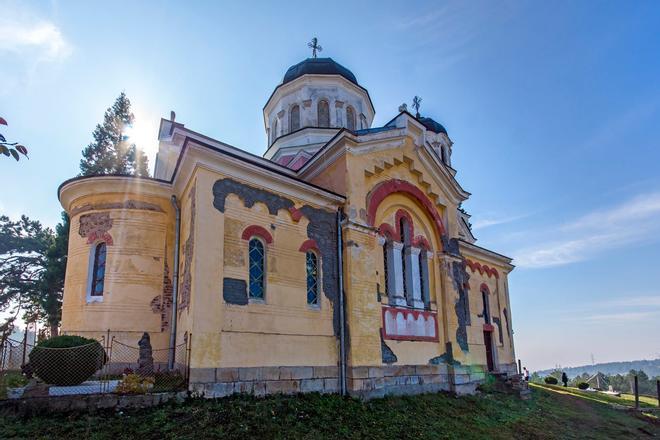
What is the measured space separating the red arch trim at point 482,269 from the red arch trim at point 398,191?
21.0ft

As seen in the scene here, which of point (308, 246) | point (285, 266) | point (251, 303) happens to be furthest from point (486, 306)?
point (251, 303)

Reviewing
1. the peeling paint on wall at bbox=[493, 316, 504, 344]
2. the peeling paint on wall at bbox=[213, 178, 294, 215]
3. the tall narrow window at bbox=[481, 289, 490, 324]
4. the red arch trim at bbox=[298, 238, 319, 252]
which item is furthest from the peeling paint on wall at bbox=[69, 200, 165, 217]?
the peeling paint on wall at bbox=[493, 316, 504, 344]

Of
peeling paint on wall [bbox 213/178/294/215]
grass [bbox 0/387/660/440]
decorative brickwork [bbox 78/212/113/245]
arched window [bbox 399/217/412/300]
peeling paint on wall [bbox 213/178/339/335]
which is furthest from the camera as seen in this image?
arched window [bbox 399/217/412/300]

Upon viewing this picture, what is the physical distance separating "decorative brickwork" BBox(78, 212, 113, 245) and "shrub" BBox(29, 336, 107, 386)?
4.38 m

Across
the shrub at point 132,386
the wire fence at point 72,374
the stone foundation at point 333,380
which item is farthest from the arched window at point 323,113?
the shrub at point 132,386

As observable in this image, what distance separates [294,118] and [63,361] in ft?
53.4

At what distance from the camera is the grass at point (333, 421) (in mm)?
8406

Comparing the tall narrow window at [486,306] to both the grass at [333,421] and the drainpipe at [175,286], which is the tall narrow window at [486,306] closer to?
the grass at [333,421]

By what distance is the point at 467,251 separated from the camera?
939 inches

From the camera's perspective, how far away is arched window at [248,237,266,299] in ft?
40.2

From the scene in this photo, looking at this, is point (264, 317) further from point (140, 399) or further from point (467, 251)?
point (467, 251)

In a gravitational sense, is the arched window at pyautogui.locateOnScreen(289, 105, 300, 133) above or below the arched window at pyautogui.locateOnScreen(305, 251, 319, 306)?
above

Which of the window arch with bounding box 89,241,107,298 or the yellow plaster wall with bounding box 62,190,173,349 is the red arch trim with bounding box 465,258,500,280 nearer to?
the yellow plaster wall with bounding box 62,190,173,349

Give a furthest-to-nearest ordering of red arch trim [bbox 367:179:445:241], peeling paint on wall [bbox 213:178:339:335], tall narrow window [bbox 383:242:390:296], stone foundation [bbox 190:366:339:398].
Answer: tall narrow window [bbox 383:242:390:296] → red arch trim [bbox 367:179:445:241] → peeling paint on wall [bbox 213:178:339:335] → stone foundation [bbox 190:366:339:398]
